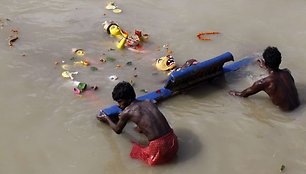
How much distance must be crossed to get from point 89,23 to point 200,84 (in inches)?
101

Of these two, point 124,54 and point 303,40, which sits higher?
point 303,40

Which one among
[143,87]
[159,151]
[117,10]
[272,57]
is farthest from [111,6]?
[159,151]

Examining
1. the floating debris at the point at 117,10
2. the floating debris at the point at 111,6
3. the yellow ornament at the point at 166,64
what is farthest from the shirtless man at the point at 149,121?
the floating debris at the point at 111,6

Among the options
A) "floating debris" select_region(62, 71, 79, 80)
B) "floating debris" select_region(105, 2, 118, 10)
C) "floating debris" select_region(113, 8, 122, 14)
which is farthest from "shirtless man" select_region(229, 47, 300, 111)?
"floating debris" select_region(105, 2, 118, 10)

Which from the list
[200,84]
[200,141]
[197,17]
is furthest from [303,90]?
[197,17]

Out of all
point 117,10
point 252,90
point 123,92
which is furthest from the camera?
point 117,10

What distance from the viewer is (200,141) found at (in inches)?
226

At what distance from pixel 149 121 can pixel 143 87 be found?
1514 mm

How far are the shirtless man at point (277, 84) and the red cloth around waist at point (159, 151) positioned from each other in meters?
1.61

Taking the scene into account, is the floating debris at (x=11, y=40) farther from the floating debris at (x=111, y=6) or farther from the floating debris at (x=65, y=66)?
the floating debris at (x=111, y=6)

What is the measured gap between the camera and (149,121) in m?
5.11

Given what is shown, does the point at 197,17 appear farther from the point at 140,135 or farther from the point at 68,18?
the point at 140,135

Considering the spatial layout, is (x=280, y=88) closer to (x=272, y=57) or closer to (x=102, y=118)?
(x=272, y=57)

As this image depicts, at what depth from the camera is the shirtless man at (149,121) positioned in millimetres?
5117
